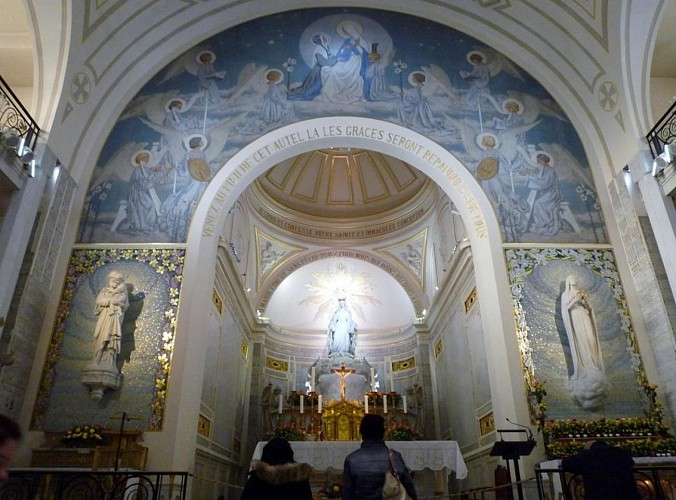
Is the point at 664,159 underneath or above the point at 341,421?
above

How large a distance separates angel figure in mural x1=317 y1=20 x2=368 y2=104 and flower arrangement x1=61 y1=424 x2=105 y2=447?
25.7 ft

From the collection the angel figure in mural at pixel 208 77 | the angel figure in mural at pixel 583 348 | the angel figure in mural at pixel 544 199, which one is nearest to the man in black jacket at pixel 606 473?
Result: the angel figure in mural at pixel 583 348

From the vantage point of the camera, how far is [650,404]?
27.9 feet

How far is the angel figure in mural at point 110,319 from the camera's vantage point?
8430 millimetres

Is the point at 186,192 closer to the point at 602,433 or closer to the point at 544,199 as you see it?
the point at 544,199

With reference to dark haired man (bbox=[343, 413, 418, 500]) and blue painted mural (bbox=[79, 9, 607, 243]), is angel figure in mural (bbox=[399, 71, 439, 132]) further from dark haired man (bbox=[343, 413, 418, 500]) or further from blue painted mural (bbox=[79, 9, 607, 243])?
dark haired man (bbox=[343, 413, 418, 500])

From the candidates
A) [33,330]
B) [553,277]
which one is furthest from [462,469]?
[33,330]

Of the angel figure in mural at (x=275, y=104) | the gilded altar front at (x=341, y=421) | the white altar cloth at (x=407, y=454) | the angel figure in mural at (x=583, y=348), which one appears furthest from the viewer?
the gilded altar front at (x=341, y=421)

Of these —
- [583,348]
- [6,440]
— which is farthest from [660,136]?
[6,440]

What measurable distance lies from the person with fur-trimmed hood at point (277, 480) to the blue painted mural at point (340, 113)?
7.07 metres

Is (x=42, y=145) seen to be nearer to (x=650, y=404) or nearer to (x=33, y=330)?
(x=33, y=330)

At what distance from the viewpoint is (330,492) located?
10031 mm

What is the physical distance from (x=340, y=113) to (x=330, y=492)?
779cm

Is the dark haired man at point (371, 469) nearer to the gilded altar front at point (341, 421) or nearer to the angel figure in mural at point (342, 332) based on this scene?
the gilded altar front at point (341, 421)
